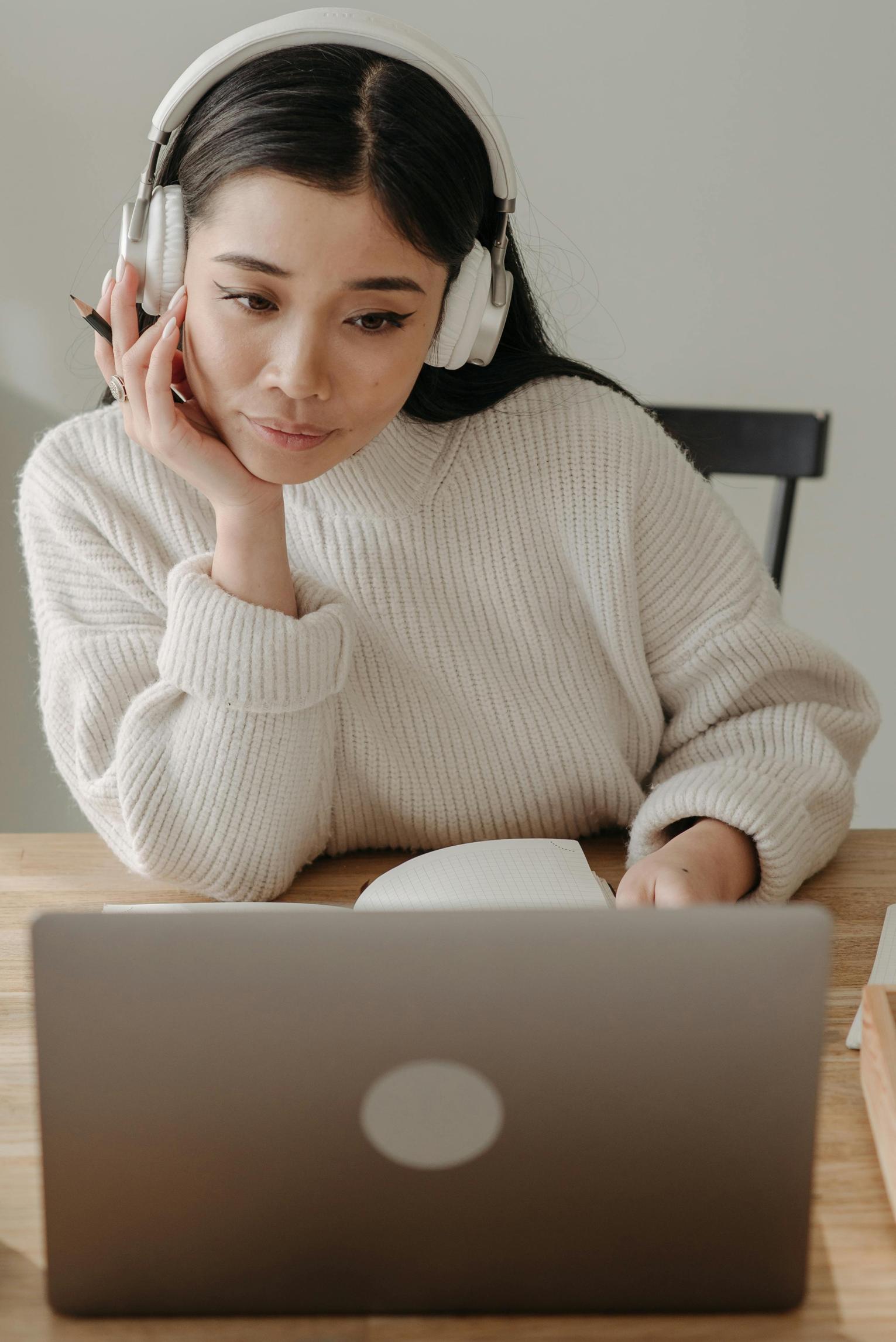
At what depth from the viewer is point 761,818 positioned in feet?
2.98

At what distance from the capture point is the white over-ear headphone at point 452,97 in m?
0.89

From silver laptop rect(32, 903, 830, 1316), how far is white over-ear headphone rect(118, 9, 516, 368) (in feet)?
2.14

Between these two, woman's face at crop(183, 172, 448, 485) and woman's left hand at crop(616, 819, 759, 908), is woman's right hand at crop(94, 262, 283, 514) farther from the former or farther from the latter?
woman's left hand at crop(616, 819, 759, 908)

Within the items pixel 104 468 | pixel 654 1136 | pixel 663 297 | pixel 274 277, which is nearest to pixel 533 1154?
pixel 654 1136

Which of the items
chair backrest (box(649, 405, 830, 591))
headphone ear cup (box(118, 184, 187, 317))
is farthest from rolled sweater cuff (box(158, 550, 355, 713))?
chair backrest (box(649, 405, 830, 591))

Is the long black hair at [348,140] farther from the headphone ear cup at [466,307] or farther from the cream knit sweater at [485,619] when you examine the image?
the cream knit sweater at [485,619]

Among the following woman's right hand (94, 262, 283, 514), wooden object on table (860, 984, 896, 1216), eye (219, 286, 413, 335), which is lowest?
wooden object on table (860, 984, 896, 1216)

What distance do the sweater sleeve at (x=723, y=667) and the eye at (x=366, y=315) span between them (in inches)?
10.5

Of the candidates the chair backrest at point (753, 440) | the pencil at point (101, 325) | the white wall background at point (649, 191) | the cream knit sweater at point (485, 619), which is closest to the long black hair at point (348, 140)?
the pencil at point (101, 325)

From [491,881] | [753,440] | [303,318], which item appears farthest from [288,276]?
[753,440]

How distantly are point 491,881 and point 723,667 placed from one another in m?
0.33

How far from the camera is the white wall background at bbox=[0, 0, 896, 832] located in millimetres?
1938

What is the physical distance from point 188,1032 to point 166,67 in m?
1.85

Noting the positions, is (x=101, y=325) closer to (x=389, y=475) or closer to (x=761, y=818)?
(x=389, y=475)
